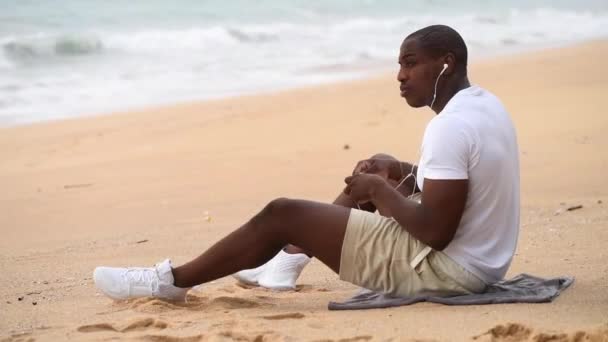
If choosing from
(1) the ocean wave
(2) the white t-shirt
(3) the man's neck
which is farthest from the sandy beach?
(1) the ocean wave

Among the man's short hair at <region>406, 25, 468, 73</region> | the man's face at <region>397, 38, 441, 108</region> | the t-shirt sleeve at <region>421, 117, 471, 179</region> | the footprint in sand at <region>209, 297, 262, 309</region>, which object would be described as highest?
the man's short hair at <region>406, 25, 468, 73</region>

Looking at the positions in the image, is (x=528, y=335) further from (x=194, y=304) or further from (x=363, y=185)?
(x=194, y=304)

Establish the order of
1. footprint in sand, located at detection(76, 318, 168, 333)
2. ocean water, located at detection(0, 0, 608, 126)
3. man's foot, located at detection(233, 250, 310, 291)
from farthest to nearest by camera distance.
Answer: ocean water, located at detection(0, 0, 608, 126) → man's foot, located at detection(233, 250, 310, 291) → footprint in sand, located at detection(76, 318, 168, 333)

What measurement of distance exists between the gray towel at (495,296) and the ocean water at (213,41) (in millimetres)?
8905

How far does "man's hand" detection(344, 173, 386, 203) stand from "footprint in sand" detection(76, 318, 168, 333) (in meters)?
0.90

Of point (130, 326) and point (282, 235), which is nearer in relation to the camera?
point (130, 326)

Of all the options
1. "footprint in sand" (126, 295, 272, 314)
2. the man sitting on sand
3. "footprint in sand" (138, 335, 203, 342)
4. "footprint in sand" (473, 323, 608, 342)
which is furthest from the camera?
"footprint in sand" (126, 295, 272, 314)

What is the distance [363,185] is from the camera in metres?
4.05

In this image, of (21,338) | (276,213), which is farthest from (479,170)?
(21,338)

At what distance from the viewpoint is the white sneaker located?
4.35 metres

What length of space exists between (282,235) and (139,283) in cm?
69

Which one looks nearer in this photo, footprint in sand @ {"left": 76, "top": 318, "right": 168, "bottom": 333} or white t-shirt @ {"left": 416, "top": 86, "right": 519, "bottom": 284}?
white t-shirt @ {"left": 416, "top": 86, "right": 519, "bottom": 284}

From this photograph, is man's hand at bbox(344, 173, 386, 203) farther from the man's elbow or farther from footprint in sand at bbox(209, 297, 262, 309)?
footprint in sand at bbox(209, 297, 262, 309)

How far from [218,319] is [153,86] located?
11.1m
